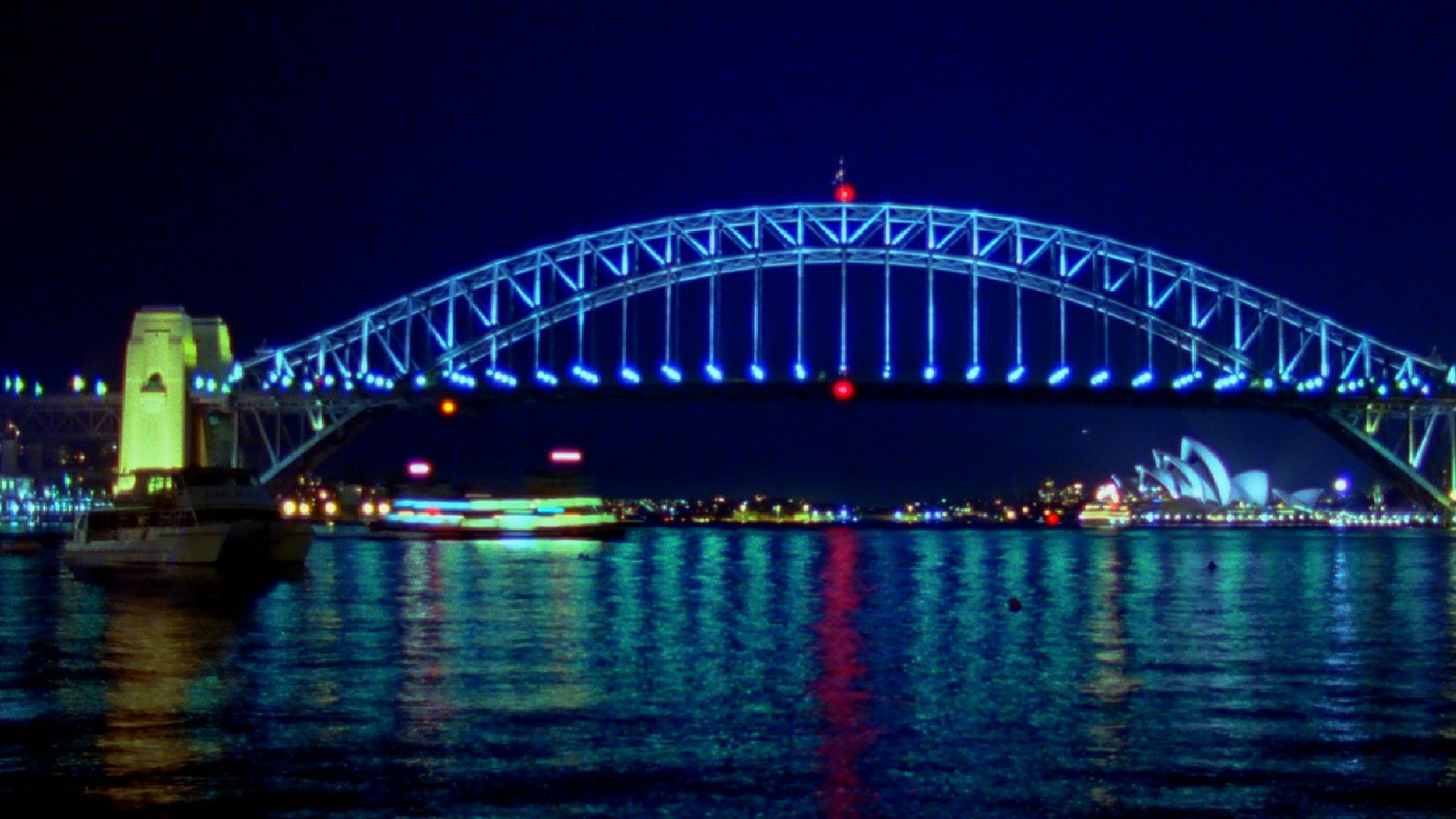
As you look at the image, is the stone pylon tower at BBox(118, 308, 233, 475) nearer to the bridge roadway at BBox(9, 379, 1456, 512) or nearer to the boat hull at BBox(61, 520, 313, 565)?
the bridge roadway at BBox(9, 379, 1456, 512)

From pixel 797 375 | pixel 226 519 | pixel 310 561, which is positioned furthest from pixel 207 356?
pixel 226 519

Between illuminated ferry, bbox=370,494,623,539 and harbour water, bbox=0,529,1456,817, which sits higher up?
illuminated ferry, bbox=370,494,623,539

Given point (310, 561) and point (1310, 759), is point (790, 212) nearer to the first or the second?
point (310, 561)

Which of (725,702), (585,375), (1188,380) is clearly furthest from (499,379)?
(725,702)

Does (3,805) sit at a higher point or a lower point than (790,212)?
lower

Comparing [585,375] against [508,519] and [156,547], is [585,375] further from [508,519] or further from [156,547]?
[156,547]

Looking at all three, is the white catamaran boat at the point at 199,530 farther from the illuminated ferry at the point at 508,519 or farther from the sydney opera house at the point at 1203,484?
the sydney opera house at the point at 1203,484

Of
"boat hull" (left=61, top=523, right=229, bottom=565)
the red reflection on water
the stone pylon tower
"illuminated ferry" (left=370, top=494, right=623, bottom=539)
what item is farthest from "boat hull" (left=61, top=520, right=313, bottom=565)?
the stone pylon tower
